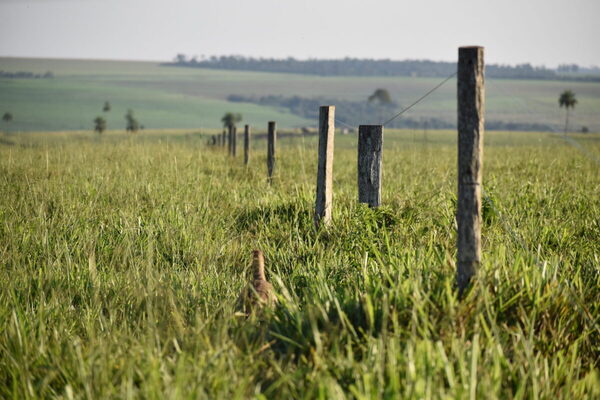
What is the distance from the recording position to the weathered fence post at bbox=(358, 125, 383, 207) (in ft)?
18.7

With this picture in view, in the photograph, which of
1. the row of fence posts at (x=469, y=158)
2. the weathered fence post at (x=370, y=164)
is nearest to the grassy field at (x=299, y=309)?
the row of fence posts at (x=469, y=158)

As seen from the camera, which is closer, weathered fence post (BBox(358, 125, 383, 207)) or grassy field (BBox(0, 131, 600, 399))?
grassy field (BBox(0, 131, 600, 399))

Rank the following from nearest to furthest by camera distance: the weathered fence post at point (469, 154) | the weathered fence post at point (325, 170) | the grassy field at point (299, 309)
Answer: the grassy field at point (299, 309) < the weathered fence post at point (469, 154) < the weathered fence post at point (325, 170)

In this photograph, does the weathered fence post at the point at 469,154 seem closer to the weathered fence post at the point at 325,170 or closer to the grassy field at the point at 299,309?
the grassy field at the point at 299,309

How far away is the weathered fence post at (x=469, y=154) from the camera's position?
9.80 feet

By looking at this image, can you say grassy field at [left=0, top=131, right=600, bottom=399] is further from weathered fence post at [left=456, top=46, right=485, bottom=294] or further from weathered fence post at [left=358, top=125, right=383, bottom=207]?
weathered fence post at [left=358, top=125, right=383, bottom=207]

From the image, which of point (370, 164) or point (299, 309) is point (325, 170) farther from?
point (299, 309)

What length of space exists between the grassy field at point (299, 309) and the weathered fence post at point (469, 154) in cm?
11

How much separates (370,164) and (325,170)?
50cm

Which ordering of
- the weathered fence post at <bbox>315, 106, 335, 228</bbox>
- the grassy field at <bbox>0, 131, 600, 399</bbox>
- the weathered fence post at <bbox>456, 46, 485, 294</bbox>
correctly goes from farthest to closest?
1. the weathered fence post at <bbox>315, 106, 335, 228</bbox>
2. the weathered fence post at <bbox>456, 46, 485, 294</bbox>
3. the grassy field at <bbox>0, 131, 600, 399</bbox>

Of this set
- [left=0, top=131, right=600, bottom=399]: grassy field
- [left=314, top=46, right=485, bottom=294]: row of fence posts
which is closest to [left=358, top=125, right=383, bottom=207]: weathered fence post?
[left=0, top=131, right=600, bottom=399]: grassy field

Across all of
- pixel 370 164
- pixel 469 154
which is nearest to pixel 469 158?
pixel 469 154

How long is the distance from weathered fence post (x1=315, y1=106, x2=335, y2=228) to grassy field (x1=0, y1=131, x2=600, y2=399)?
0.20 m

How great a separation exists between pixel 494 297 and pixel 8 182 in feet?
22.5
